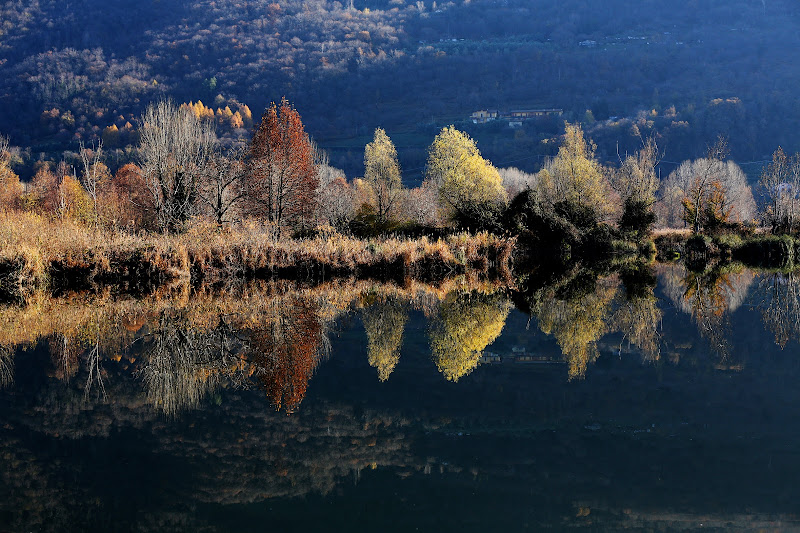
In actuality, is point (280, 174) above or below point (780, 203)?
above

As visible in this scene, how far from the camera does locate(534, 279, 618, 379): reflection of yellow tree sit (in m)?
10.8

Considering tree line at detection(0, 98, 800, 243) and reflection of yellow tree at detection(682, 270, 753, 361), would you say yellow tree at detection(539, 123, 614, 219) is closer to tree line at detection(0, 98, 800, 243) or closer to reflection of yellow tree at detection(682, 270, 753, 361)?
tree line at detection(0, 98, 800, 243)

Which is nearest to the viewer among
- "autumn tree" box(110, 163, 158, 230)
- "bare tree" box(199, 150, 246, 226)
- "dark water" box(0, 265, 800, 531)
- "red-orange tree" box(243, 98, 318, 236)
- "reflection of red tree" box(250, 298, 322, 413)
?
"dark water" box(0, 265, 800, 531)

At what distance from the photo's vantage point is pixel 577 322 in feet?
46.6

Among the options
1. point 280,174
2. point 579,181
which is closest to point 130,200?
point 280,174

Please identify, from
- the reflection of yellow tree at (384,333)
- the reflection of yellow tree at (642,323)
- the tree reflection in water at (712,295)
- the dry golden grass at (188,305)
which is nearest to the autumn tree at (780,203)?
the tree reflection in water at (712,295)

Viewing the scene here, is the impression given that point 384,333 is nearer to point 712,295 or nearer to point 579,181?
point 712,295

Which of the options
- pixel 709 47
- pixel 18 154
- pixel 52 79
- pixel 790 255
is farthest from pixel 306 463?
pixel 709 47

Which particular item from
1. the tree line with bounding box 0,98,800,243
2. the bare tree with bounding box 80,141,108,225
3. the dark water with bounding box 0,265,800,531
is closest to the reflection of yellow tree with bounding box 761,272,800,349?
the dark water with bounding box 0,265,800,531

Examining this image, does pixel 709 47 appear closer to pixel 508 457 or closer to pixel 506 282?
pixel 506 282

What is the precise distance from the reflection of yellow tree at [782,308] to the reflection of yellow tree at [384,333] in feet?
22.0

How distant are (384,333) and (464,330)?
5.05 ft

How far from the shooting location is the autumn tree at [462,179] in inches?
1323

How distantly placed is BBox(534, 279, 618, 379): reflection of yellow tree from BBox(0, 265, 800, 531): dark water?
98 mm
